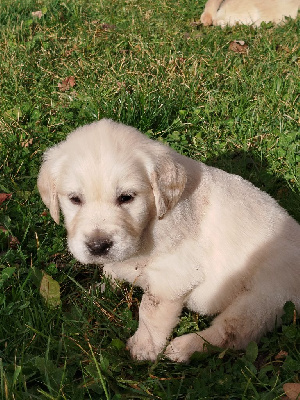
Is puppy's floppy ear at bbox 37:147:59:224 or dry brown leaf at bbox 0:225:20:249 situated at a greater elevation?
puppy's floppy ear at bbox 37:147:59:224

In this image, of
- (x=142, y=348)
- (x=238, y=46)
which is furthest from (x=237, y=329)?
(x=238, y=46)

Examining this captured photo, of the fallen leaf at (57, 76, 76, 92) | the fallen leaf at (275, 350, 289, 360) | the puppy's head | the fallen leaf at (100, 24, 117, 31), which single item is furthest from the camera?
the fallen leaf at (100, 24, 117, 31)

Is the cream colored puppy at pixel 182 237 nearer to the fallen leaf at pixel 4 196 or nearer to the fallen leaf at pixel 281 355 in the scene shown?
the fallen leaf at pixel 281 355

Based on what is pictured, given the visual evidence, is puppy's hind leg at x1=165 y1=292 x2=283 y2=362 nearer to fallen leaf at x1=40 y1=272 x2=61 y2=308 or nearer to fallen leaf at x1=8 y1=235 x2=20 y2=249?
fallen leaf at x1=40 y1=272 x2=61 y2=308

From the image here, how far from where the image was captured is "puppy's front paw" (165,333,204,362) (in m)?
3.21

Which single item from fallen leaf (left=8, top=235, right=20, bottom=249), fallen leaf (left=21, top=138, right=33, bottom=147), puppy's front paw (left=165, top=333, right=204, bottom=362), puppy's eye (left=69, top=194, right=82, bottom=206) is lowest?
fallen leaf (left=8, top=235, right=20, bottom=249)

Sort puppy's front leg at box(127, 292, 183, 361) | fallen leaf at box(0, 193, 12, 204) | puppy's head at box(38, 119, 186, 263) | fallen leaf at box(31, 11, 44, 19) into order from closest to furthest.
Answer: puppy's head at box(38, 119, 186, 263)
puppy's front leg at box(127, 292, 183, 361)
fallen leaf at box(0, 193, 12, 204)
fallen leaf at box(31, 11, 44, 19)

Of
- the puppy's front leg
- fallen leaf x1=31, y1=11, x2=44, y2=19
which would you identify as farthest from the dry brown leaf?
fallen leaf x1=31, y1=11, x2=44, y2=19

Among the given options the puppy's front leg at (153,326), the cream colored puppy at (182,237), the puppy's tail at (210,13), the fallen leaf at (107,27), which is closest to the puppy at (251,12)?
the puppy's tail at (210,13)

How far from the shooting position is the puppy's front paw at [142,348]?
3.24 meters

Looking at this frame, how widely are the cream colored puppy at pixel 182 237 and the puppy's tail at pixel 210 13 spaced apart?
5.58 m

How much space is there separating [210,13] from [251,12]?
0.71m

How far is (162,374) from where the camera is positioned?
3.14 meters

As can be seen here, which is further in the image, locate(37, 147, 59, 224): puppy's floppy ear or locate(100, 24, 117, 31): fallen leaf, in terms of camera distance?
locate(100, 24, 117, 31): fallen leaf
